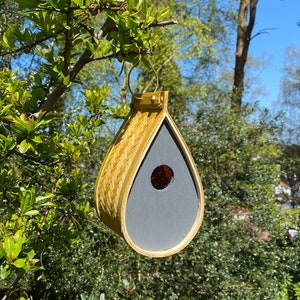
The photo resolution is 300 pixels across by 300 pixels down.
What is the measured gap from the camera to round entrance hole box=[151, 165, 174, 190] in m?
1.56

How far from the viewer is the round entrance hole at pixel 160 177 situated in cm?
156

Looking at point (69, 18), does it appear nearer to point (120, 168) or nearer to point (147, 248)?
point (120, 168)

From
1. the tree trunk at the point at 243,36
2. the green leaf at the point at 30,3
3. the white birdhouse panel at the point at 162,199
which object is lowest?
the white birdhouse panel at the point at 162,199

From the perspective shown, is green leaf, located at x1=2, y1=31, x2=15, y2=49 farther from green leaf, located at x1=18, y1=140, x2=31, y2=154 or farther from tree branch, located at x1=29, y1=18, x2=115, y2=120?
green leaf, located at x1=18, y1=140, x2=31, y2=154

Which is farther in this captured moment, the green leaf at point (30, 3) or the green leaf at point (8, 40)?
the green leaf at point (8, 40)

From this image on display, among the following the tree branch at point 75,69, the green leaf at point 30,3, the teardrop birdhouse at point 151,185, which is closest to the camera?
the green leaf at point 30,3

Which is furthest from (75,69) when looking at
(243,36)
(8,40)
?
(243,36)

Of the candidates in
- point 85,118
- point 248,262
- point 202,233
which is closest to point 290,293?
point 248,262

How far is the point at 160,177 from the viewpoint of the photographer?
62.1 inches

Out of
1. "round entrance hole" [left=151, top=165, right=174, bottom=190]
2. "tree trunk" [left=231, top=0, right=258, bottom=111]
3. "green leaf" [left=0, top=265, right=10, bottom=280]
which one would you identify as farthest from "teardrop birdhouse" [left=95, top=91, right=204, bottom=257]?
"tree trunk" [left=231, top=0, right=258, bottom=111]

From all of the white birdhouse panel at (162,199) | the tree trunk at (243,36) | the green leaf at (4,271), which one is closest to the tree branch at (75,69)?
the white birdhouse panel at (162,199)

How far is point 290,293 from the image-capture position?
18.6ft

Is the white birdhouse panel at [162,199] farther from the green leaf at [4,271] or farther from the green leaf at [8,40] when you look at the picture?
the green leaf at [8,40]

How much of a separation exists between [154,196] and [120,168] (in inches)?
6.0
